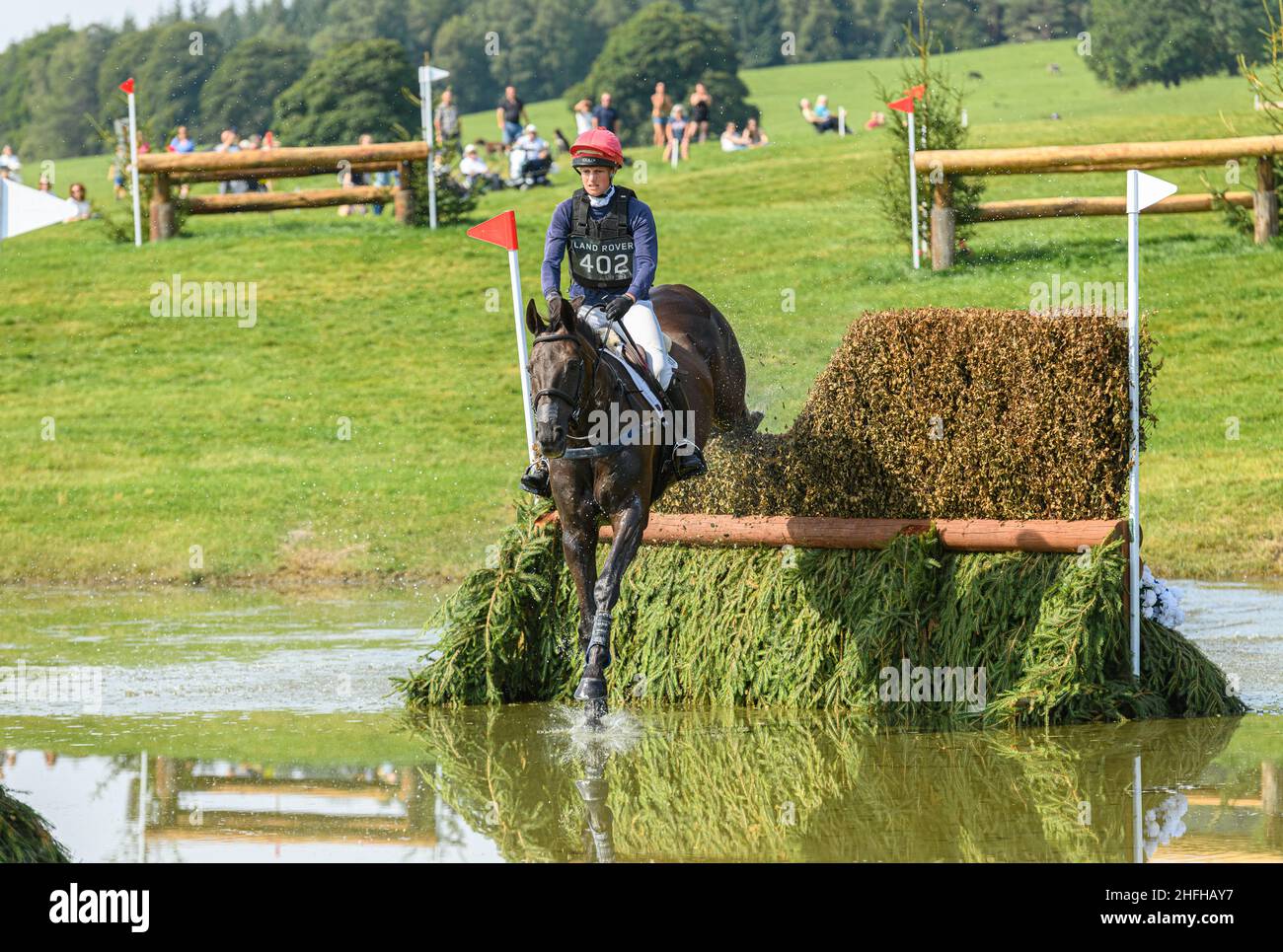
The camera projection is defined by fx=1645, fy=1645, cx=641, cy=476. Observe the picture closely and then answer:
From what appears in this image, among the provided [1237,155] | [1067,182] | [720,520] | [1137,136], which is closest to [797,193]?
[1067,182]

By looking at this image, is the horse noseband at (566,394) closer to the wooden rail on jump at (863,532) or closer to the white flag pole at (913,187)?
the wooden rail on jump at (863,532)

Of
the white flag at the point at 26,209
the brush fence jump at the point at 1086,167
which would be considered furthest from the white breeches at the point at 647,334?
the brush fence jump at the point at 1086,167

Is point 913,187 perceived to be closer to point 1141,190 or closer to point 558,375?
point 1141,190

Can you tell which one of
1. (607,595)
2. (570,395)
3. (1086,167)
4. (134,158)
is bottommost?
(607,595)

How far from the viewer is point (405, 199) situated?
85.5 ft

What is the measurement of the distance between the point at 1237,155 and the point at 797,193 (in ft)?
37.1

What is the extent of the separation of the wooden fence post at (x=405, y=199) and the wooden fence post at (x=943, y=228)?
9.14 metres

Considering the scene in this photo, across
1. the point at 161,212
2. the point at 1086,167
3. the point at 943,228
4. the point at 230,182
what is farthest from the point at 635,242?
the point at 230,182

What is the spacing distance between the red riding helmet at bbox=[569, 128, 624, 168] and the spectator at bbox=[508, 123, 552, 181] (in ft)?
79.3

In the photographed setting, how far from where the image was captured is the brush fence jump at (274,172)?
24156 mm

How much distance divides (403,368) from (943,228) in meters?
6.91

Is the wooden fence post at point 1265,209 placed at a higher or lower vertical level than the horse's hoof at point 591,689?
higher

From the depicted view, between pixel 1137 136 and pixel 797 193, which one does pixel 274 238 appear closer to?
pixel 797 193
